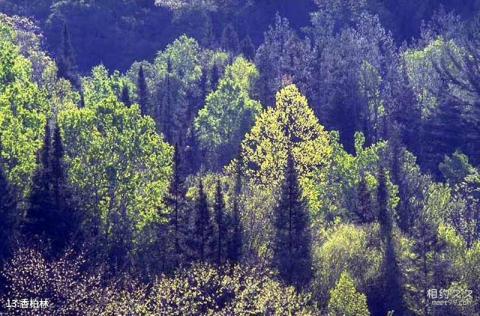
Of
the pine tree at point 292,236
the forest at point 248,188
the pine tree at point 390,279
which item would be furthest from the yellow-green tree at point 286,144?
the pine tree at point 390,279

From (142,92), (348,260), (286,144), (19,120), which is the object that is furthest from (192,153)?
(348,260)

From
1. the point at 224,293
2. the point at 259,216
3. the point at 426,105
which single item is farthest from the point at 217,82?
the point at 224,293

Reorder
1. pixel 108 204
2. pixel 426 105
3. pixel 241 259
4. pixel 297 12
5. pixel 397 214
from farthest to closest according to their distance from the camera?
pixel 297 12 → pixel 426 105 → pixel 397 214 → pixel 108 204 → pixel 241 259

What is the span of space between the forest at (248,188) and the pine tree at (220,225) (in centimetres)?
8

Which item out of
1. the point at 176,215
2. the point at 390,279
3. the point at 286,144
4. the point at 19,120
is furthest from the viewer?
the point at 286,144

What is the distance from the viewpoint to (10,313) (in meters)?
52.4

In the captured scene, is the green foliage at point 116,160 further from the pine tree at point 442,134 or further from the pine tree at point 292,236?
the pine tree at point 442,134

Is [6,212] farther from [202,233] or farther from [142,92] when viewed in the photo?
[142,92]

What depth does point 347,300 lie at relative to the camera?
189ft

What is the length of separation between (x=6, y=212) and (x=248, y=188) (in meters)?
17.4

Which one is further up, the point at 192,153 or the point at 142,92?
the point at 142,92

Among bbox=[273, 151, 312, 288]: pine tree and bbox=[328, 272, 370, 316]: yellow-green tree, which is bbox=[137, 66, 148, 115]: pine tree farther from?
bbox=[328, 272, 370, 316]: yellow-green tree

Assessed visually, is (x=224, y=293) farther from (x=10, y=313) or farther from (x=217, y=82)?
(x=217, y=82)

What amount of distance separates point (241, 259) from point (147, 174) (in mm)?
9454
